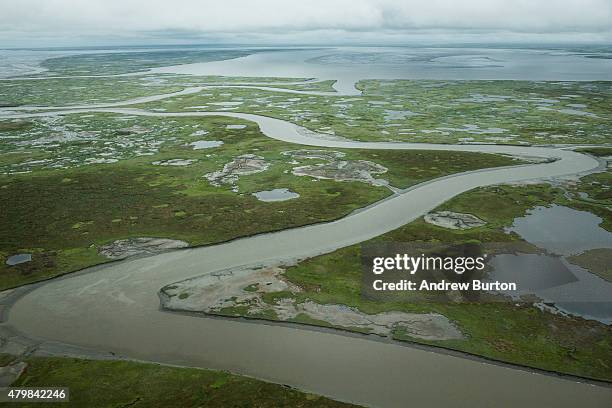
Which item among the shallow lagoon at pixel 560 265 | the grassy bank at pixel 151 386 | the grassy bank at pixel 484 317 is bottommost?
the grassy bank at pixel 151 386

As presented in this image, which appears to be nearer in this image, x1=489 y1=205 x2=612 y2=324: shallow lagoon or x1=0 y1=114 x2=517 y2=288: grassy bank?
x1=489 y1=205 x2=612 y2=324: shallow lagoon

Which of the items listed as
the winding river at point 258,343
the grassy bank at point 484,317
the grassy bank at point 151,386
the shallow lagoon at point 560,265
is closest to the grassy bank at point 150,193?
the winding river at point 258,343

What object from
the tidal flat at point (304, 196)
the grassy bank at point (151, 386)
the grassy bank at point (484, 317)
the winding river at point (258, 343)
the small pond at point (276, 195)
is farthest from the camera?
the small pond at point (276, 195)

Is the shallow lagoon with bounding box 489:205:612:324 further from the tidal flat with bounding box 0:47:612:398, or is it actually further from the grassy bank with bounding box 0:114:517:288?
the grassy bank with bounding box 0:114:517:288

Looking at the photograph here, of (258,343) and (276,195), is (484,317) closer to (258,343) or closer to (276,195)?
(258,343)

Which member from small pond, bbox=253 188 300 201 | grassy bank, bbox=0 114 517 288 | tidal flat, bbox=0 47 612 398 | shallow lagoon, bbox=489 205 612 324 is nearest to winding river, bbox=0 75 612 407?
tidal flat, bbox=0 47 612 398

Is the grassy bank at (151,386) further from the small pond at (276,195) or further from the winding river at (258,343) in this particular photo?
the small pond at (276,195)

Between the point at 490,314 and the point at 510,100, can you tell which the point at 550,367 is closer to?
the point at 490,314

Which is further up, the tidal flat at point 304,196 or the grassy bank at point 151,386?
the tidal flat at point 304,196

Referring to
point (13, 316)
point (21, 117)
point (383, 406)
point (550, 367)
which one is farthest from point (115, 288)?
point (21, 117)
